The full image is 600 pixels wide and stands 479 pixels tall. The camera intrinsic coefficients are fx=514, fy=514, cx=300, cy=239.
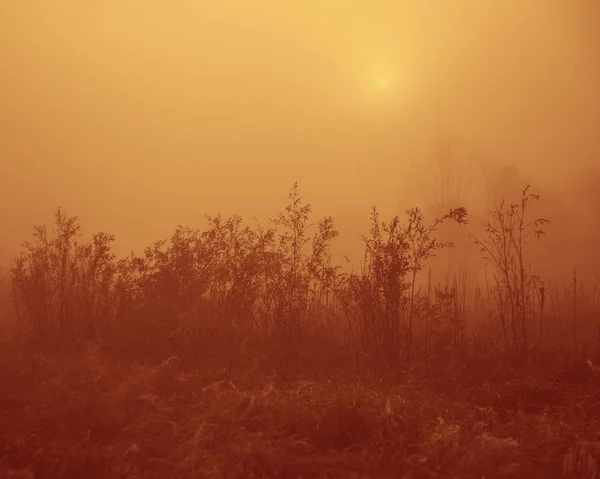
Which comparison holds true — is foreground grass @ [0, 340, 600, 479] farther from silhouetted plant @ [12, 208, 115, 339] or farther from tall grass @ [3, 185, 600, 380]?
silhouetted plant @ [12, 208, 115, 339]

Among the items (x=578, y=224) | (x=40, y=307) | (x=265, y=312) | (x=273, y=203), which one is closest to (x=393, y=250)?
(x=265, y=312)

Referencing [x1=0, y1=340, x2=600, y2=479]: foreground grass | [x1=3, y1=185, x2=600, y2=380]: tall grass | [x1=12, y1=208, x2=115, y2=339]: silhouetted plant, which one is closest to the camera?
[x1=0, y1=340, x2=600, y2=479]: foreground grass

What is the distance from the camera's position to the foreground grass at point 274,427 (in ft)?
17.1

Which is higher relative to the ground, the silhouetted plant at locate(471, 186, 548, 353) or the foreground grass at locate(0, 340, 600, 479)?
the silhouetted plant at locate(471, 186, 548, 353)

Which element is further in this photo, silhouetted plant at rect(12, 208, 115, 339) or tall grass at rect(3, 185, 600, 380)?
silhouetted plant at rect(12, 208, 115, 339)

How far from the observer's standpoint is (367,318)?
9.20 m

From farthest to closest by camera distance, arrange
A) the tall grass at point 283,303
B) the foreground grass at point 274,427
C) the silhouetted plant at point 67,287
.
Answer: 1. the silhouetted plant at point 67,287
2. the tall grass at point 283,303
3. the foreground grass at point 274,427

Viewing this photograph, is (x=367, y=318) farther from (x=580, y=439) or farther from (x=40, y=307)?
(x=40, y=307)

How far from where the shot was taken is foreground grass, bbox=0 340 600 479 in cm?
521

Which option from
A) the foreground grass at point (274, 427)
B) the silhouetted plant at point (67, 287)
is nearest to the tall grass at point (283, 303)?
the silhouetted plant at point (67, 287)

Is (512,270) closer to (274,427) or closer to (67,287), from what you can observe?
(274,427)

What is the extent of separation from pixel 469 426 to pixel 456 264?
76.4ft

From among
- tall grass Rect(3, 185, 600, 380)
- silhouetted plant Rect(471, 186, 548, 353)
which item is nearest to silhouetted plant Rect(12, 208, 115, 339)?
tall grass Rect(3, 185, 600, 380)

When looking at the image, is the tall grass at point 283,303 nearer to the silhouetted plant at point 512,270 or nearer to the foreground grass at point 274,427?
the silhouetted plant at point 512,270
